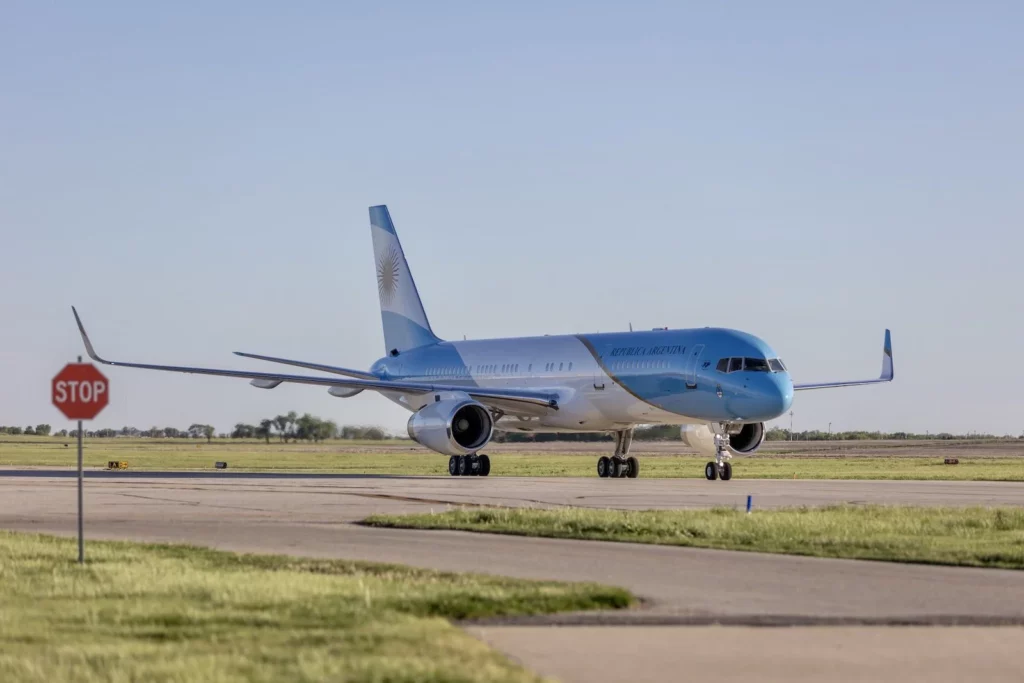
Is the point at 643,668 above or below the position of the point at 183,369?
below

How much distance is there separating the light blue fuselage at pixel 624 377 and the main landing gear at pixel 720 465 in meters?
0.67

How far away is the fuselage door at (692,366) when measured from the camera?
38.1 meters

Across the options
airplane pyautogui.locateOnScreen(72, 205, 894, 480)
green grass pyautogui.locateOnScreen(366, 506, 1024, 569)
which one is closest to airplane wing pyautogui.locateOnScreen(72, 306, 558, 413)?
airplane pyautogui.locateOnScreen(72, 205, 894, 480)

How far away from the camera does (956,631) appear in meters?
10.5

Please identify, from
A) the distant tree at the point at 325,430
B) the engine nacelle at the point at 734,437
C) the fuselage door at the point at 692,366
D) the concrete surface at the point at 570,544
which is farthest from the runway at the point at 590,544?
the distant tree at the point at 325,430

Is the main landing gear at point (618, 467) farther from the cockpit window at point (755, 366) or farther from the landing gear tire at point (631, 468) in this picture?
the cockpit window at point (755, 366)

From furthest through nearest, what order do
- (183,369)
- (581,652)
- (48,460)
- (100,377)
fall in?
(48,460), (183,369), (100,377), (581,652)

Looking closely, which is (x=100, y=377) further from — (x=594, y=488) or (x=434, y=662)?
(x=594, y=488)

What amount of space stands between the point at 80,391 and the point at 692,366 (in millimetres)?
24578

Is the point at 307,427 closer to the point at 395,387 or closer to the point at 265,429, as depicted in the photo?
the point at 265,429

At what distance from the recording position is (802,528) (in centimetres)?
1873

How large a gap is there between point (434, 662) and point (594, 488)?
22.6 metres

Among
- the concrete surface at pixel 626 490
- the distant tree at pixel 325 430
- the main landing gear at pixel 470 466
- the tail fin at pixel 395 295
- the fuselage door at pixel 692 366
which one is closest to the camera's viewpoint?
the concrete surface at pixel 626 490

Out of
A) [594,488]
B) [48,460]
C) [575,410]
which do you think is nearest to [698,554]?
[594,488]
